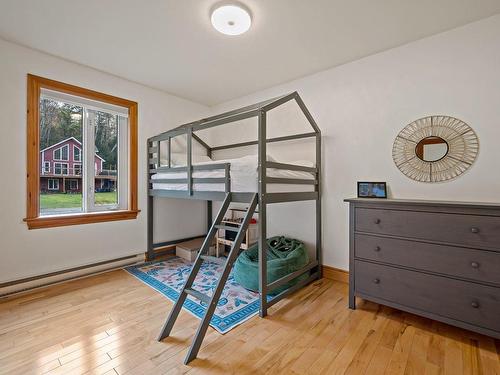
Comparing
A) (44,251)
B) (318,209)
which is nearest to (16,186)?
(44,251)

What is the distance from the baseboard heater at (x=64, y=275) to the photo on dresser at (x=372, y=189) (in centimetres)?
272

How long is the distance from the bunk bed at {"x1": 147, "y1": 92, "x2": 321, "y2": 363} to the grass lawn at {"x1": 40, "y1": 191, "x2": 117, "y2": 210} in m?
0.58

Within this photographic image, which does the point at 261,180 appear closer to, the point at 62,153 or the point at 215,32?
the point at 215,32

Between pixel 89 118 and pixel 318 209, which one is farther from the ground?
pixel 89 118

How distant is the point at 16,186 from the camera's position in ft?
7.58

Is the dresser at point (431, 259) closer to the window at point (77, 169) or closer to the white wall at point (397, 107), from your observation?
the white wall at point (397, 107)

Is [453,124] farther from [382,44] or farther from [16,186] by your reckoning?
[16,186]

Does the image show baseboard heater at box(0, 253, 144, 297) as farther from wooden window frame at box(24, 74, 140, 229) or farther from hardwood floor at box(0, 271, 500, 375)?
wooden window frame at box(24, 74, 140, 229)

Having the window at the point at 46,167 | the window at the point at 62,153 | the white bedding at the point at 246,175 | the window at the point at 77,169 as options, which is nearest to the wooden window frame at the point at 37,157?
the window at the point at 46,167

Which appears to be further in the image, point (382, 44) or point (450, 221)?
point (382, 44)

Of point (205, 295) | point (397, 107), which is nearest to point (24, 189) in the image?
point (205, 295)

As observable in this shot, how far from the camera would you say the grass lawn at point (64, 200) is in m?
2.59

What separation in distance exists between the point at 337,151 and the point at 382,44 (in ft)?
3.41

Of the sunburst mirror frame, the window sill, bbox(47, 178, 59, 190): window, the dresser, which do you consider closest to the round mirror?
the sunburst mirror frame
